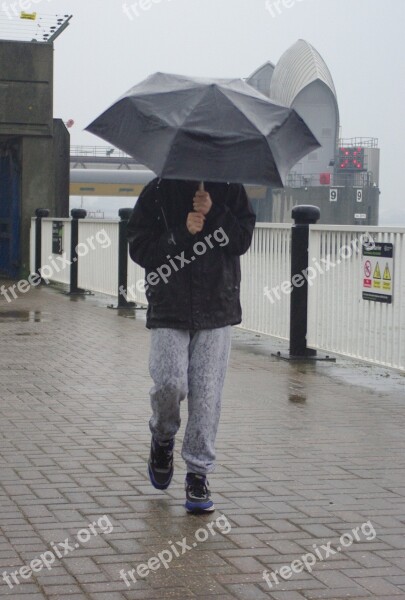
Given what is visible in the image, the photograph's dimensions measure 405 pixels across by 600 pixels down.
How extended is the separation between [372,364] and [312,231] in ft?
5.01

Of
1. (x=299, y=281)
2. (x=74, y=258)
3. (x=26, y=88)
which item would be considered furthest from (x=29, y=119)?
(x=299, y=281)

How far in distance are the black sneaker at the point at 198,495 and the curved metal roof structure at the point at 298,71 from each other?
109 metres

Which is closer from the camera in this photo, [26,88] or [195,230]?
[195,230]

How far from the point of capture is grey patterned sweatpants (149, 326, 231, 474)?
5.23 metres

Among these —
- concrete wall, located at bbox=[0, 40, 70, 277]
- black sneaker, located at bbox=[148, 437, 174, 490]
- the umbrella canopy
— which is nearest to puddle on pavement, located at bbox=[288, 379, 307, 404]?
black sneaker, located at bbox=[148, 437, 174, 490]

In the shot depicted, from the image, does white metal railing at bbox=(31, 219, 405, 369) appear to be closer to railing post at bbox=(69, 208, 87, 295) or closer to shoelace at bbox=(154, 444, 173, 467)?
shoelace at bbox=(154, 444, 173, 467)

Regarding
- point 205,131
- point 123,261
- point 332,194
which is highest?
point 332,194

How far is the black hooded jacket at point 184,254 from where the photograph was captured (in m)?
5.21

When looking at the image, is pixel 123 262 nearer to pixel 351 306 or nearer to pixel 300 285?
pixel 300 285

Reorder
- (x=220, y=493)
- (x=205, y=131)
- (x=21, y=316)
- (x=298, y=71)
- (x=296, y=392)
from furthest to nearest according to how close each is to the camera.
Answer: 1. (x=298, y=71)
2. (x=21, y=316)
3. (x=296, y=392)
4. (x=220, y=493)
5. (x=205, y=131)

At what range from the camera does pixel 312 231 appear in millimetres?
10648

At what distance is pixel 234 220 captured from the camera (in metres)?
5.32

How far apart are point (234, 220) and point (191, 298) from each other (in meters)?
0.41

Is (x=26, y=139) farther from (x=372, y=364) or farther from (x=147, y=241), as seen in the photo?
(x=147, y=241)
